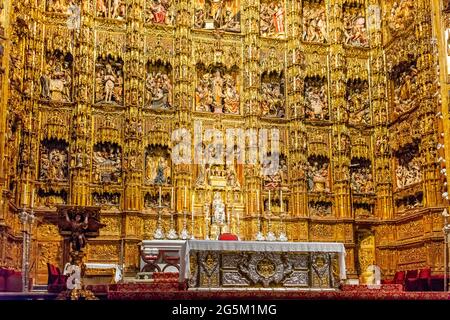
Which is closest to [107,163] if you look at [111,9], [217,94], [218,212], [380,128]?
[218,212]

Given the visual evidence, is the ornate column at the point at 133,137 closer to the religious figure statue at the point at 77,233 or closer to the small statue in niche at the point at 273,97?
the small statue in niche at the point at 273,97

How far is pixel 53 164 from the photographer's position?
56.4ft

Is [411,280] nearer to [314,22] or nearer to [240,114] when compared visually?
[240,114]

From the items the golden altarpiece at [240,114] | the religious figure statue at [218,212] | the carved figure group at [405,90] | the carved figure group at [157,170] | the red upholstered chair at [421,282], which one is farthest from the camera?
the carved figure group at [405,90]

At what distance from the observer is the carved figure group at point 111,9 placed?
60.6ft

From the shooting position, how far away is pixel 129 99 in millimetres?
17844

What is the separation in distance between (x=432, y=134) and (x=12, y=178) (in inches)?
453

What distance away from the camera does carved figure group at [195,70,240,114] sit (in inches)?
739

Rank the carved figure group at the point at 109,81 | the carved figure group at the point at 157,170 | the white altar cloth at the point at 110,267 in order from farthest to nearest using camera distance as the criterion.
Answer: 1. the carved figure group at the point at 109,81
2. the carved figure group at the point at 157,170
3. the white altar cloth at the point at 110,267

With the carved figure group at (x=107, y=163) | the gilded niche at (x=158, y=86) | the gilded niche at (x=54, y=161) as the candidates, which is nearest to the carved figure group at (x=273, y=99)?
the gilded niche at (x=158, y=86)

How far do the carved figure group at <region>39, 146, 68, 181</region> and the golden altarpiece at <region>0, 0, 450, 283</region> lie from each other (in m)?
0.05

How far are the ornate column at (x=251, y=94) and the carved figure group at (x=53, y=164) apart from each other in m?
5.53

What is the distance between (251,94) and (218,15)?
303cm
